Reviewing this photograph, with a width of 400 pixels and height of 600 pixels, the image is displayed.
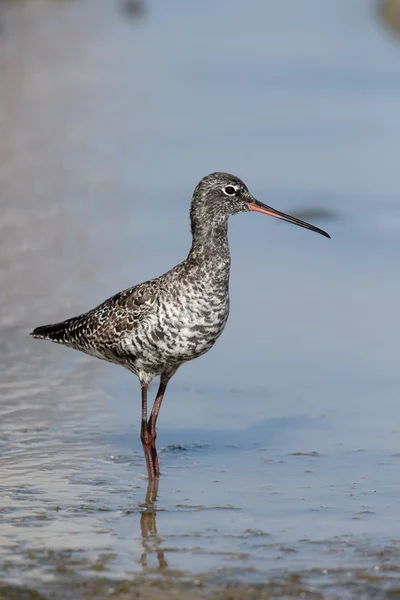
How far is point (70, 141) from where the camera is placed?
2105 cm

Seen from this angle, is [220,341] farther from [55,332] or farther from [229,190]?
[229,190]

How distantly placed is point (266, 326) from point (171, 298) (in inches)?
133

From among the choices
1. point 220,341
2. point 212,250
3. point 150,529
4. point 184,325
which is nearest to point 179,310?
point 184,325

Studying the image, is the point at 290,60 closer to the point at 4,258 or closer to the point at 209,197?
the point at 4,258

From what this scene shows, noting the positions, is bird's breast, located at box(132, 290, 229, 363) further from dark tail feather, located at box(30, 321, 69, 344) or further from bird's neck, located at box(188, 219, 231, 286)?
dark tail feather, located at box(30, 321, 69, 344)

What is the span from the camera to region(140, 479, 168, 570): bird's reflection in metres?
7.49

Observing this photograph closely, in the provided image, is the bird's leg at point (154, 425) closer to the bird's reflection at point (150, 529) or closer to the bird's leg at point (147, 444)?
the bird's leg at point (147, 444)

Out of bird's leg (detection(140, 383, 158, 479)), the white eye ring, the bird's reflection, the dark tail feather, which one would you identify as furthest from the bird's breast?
the dark tail feather

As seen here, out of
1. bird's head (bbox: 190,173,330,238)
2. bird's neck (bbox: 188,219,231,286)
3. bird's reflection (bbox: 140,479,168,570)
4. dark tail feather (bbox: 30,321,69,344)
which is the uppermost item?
bird's head (bbox: 190,173,330,238)

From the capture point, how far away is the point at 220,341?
12.1m

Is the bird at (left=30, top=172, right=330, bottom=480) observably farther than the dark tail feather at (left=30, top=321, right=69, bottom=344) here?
No

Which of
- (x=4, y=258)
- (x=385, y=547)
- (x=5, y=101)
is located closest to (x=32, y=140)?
(x=5, y=101)

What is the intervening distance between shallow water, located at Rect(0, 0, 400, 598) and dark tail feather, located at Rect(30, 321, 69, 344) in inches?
21.8

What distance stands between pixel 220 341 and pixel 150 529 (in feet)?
13.7
